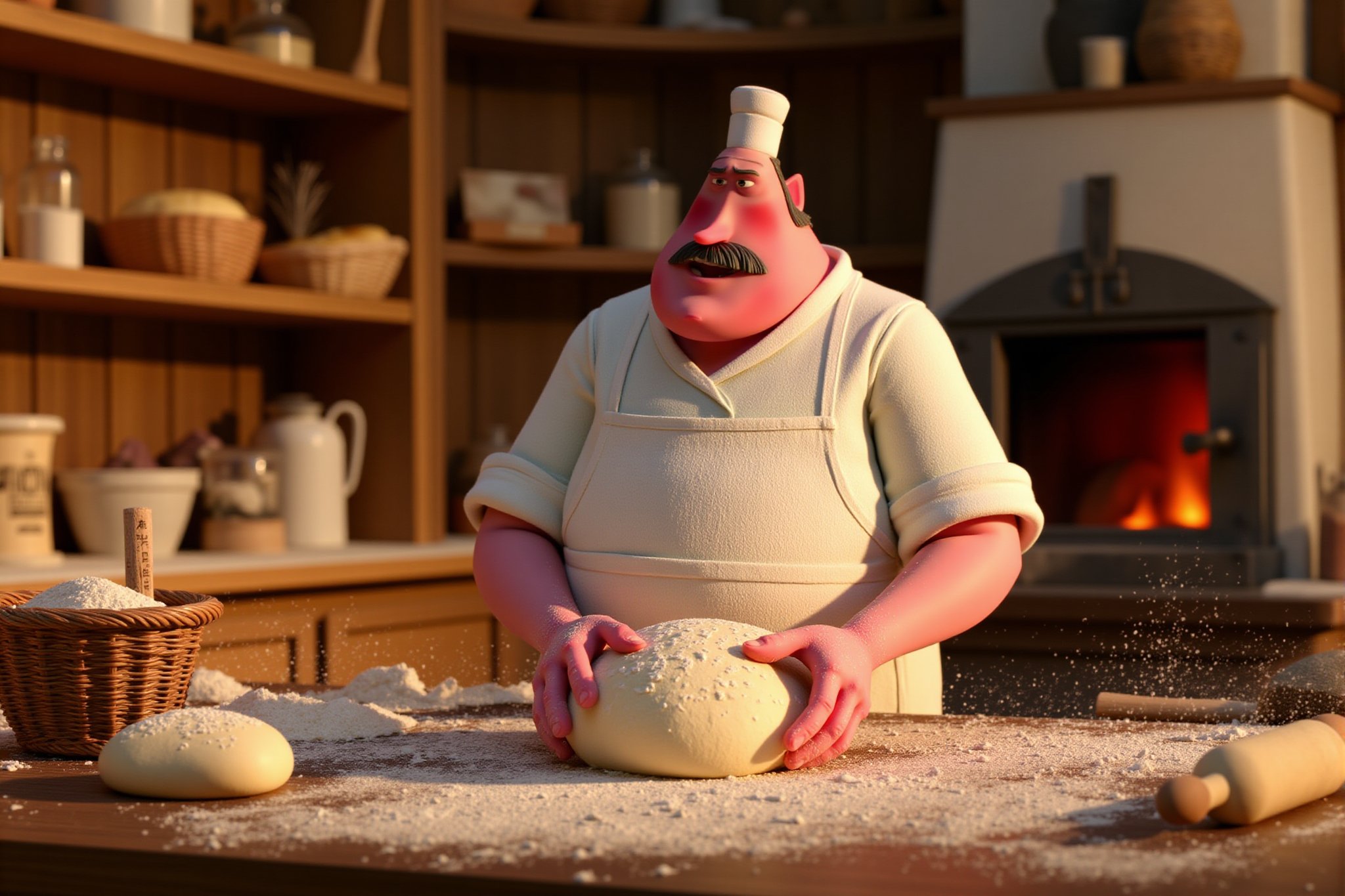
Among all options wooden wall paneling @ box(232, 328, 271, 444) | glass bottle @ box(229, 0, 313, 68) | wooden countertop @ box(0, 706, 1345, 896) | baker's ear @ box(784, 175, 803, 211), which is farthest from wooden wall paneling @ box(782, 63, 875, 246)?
wooden countertop @ box(0, 706, 1345, 896)

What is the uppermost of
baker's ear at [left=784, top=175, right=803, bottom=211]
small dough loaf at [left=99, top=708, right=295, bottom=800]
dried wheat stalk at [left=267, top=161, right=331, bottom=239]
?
dried wheat stalk at [left=267, top=161, right=331, bottom=239]

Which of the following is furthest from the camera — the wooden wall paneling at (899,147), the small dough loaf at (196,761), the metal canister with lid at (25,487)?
the wooden wall paneling at (899,147)

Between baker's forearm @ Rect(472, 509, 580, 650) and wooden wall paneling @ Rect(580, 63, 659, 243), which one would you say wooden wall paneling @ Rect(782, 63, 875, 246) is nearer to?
wooden wall paneling @ Rect(580, 63, 659, 243)

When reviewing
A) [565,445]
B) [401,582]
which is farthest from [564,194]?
[565,445]

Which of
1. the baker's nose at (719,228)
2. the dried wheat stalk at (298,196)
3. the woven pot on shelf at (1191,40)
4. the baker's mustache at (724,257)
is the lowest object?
the baker's mustache at (724,257)

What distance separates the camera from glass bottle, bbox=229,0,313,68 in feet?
9.02

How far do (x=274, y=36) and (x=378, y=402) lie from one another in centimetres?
Answer: 71

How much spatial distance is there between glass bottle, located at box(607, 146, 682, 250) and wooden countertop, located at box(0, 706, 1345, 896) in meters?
2.38

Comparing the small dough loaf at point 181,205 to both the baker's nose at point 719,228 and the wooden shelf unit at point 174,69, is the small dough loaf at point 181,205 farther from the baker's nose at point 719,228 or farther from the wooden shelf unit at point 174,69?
the baker's nose at point 719,228

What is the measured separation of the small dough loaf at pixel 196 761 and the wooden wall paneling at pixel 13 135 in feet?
6.15

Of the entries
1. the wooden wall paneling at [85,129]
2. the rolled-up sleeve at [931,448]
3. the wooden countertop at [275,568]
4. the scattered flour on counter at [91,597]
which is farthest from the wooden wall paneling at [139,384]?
the rolled-up sleeve at [931,448]

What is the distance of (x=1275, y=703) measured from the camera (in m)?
1.18

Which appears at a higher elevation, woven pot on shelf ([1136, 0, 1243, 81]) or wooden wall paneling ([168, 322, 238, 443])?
woven pot on shelf ([1136, 0, 1243, 81])

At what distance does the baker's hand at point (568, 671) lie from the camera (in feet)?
3.28
